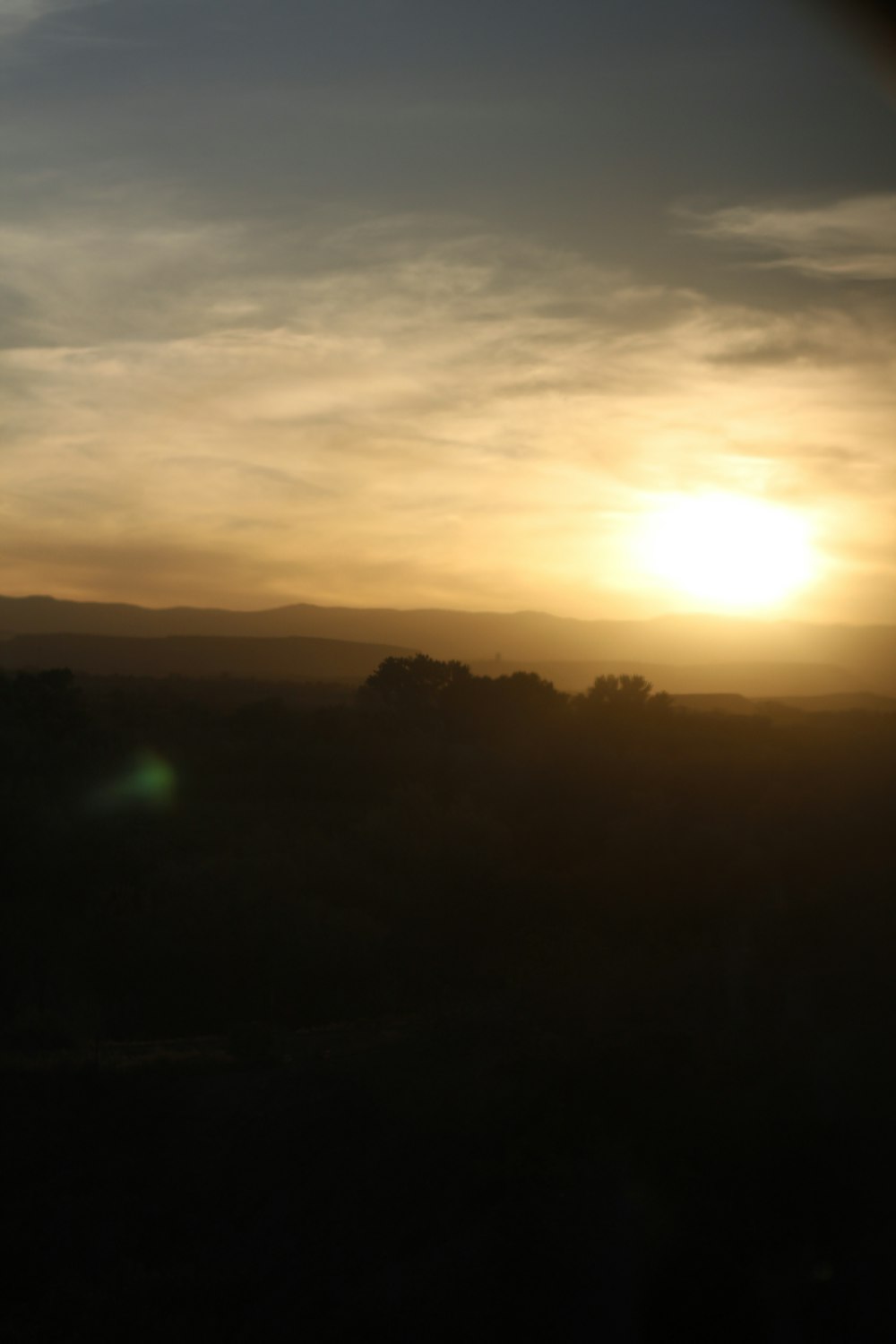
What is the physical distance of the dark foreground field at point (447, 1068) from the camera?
8.05 metres

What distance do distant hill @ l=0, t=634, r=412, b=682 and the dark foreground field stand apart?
11894 cm

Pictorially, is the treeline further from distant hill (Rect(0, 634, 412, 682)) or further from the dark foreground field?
distant hill (Rect(0, 634, 412, 682))

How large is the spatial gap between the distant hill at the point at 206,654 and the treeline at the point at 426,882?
110 metres

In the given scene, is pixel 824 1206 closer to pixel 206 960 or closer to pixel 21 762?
pixel 206 960

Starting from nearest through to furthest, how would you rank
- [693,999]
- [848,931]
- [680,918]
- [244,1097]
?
[244,1097] → [693,999] → [848,931] → [680,918]

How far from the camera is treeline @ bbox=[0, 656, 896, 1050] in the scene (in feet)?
47.7

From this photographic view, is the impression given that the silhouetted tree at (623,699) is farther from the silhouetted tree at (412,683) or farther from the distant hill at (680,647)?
the distant hill at (680,647)

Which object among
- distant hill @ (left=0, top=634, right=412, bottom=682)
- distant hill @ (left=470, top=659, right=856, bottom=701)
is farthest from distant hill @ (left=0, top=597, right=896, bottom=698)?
distant hill @ (left=0, top=634, right=412, bottom=682)

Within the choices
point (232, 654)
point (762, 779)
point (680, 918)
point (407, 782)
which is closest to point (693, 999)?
point (680, 918)

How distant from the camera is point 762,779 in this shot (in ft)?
103

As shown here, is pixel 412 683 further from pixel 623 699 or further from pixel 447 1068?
pixel 447 1068

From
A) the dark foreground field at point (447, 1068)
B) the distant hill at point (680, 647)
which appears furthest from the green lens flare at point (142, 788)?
the distant hill at point (680, 647)

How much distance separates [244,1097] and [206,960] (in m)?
6.40

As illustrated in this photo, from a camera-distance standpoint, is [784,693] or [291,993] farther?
[784,693]
